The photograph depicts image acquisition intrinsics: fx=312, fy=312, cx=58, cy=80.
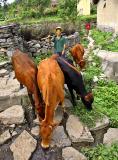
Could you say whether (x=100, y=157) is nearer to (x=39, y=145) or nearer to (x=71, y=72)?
(x=39, y=145)

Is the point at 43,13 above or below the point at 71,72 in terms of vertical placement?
below

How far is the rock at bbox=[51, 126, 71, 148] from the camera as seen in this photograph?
6136 mm

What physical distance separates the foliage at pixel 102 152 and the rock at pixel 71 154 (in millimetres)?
139

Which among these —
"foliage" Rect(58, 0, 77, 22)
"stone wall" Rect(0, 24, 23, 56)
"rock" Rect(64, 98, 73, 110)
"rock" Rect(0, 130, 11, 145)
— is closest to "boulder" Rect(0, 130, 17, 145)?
"rock" Rect(0, 130, 11, 145)

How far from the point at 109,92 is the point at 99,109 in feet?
4.60

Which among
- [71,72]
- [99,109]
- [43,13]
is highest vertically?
[71,72]

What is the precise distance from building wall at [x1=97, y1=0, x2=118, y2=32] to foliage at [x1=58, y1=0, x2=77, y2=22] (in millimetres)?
2605

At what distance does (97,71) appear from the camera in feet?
34.1

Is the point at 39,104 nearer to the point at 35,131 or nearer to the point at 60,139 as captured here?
the point at 35,131

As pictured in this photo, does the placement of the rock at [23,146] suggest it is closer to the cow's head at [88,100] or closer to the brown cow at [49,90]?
the brown cow at [49,90]

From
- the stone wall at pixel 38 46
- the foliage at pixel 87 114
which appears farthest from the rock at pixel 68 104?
the stone wall at pixel 38 46

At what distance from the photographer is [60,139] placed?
626 cm

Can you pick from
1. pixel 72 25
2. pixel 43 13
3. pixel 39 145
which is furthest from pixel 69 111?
pixel 43 13

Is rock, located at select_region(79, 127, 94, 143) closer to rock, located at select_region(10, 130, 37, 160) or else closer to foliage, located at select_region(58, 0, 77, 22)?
rock, located at select_region(10, 130, 37, 160)
